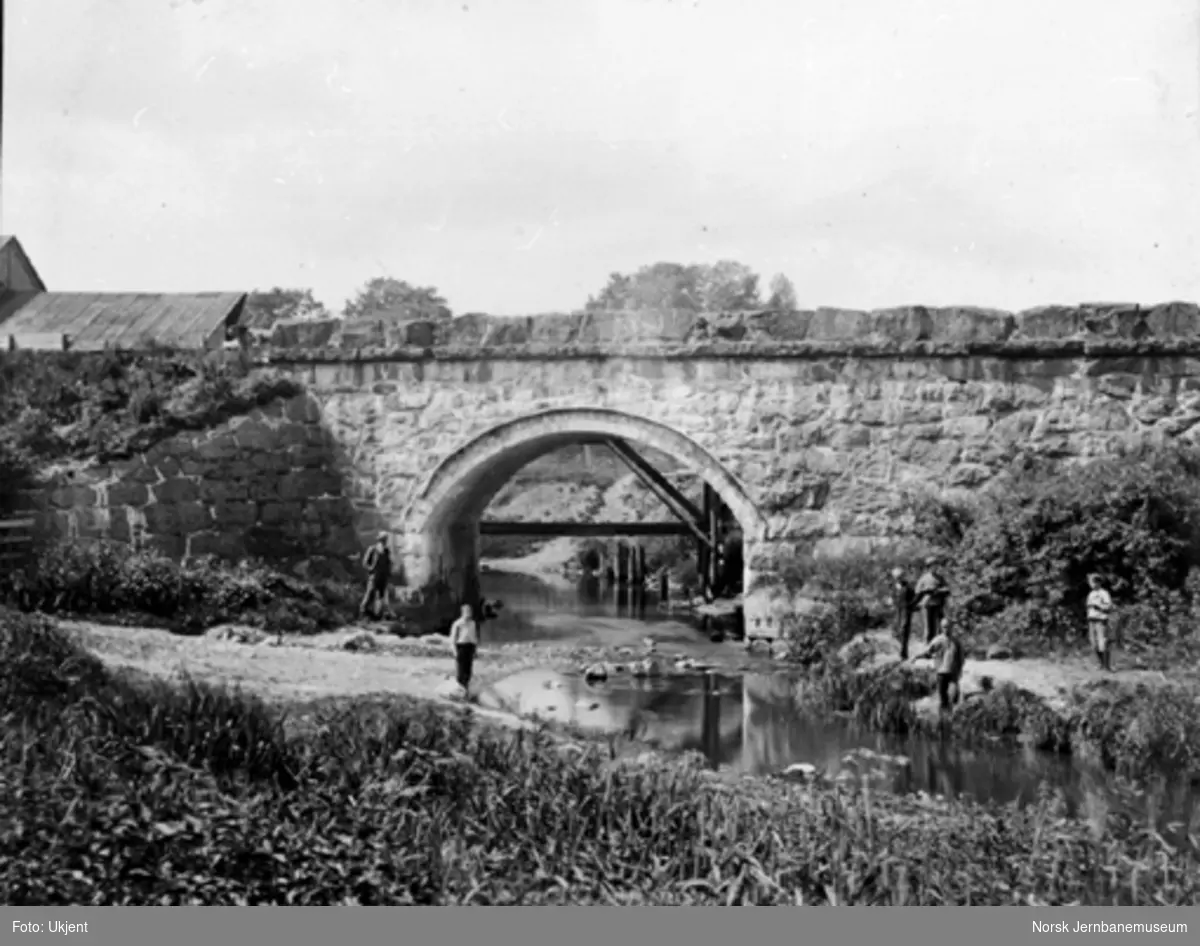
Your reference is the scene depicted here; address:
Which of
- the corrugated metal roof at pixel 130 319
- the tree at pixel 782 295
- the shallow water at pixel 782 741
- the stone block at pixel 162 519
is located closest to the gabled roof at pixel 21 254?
the corrugated metal roof at pixel 130 319

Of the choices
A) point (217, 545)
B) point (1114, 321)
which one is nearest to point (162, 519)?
point (217, 545)

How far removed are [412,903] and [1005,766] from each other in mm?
4003

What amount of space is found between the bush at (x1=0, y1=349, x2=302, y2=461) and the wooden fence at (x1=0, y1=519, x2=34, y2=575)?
1.02 metres

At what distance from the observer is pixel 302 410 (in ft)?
39.1

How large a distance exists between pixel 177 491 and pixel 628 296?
12.2ft

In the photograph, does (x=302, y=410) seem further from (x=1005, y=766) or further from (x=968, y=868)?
(x=968, y=868)

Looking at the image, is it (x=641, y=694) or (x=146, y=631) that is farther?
(x=641, y=694)

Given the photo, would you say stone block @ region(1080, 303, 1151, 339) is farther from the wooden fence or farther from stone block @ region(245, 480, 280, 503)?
the wooden fence

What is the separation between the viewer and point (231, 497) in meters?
10.8

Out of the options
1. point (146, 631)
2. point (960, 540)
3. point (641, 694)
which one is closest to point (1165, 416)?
point (960, 540)

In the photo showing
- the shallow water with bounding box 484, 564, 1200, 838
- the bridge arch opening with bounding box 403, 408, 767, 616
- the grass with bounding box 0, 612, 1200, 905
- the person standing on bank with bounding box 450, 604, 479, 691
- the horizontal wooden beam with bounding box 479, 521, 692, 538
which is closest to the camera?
the grass with bounding box 0, 612, 1200, 905

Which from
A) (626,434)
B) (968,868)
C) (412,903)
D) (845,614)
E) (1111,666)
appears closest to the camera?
(412,903)

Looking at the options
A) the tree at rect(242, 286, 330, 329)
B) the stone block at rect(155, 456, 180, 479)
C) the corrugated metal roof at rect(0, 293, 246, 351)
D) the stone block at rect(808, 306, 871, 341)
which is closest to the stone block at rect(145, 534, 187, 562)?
the stone block at rect(155, 456, 180, 479)

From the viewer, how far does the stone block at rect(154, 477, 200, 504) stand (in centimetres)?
1032
